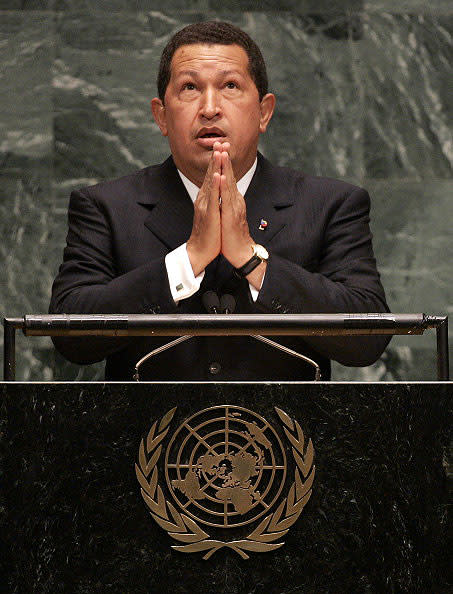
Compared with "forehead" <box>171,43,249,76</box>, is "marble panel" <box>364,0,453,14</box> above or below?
above

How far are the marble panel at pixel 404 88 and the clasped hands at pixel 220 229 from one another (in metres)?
1.68

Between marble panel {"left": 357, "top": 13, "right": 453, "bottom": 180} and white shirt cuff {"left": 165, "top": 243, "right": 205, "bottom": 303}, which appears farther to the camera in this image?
→ marble panel {"left": 357, "top": 13, "right": 453, "bottom": 180}

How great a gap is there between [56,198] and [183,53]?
135 centimetres

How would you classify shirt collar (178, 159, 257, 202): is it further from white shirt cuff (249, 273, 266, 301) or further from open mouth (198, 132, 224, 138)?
white shirt cuff (249, 273, 266, 301)

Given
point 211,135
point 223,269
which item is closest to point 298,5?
point 211,135

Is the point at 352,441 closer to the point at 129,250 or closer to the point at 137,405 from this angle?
the point at 137,405

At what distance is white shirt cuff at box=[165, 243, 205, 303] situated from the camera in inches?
104

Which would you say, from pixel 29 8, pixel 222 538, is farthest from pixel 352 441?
pixel 29 8

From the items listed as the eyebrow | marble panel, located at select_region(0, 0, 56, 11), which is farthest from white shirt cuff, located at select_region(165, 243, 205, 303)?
marble panel, located at select_region(0, 0, 56, 11)

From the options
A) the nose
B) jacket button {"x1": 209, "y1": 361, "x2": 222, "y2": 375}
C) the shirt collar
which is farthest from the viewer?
the shirt collar

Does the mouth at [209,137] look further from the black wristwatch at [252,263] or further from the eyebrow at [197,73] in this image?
the black wristwatch at [252,263]

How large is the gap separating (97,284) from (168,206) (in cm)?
33

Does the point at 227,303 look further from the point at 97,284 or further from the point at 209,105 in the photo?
the point at 209,105

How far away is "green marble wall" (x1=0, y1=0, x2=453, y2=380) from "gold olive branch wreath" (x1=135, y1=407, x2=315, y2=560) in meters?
2.24
